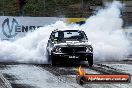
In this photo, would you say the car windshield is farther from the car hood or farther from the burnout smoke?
the burnout smoke

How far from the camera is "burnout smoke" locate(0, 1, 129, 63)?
891 inches

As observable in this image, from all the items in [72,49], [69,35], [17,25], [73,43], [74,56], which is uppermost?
[69,35]

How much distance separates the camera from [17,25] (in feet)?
104

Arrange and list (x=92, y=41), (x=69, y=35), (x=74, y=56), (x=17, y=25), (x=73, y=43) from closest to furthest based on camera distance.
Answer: (x=74, y=56)
(x=73, y=43)
(x=69, y=35)
(x=92, y=41)
(x=17, y=25)

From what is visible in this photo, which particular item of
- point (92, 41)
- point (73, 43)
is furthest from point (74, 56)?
point (92, 41)

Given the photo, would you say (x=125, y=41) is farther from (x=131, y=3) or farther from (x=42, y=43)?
(x=131, y=3)

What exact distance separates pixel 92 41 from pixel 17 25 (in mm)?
9254

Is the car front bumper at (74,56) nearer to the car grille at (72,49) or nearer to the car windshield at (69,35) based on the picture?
the car grille at (72,49)

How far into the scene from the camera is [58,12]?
3809 cm

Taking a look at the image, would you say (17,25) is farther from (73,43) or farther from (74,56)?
(74,56)

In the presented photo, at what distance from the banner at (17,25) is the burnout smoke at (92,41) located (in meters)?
6.96

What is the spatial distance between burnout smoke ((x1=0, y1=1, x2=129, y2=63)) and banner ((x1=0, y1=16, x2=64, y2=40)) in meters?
6.96

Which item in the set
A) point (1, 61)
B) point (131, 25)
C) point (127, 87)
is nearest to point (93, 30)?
point (1, 61)

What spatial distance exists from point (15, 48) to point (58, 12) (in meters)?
15.5
